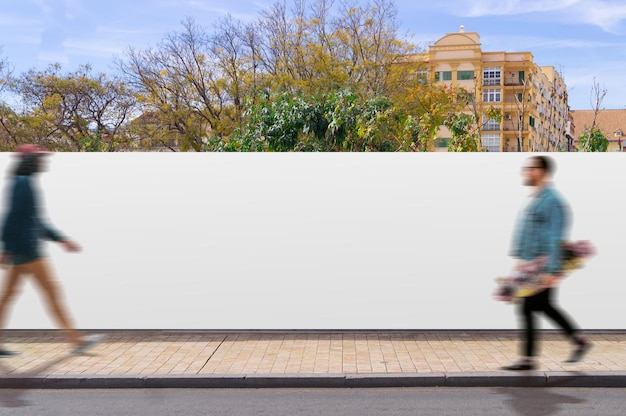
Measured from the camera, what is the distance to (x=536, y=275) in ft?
17.6

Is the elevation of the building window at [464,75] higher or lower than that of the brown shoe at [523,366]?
higher

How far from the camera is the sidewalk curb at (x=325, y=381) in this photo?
521cm

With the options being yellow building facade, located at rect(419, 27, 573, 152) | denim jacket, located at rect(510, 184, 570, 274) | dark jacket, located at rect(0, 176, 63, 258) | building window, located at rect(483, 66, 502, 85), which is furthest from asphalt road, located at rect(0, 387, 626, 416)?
building window, located at rect(483, 66, 502, 85)

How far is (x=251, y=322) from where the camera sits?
6.76m

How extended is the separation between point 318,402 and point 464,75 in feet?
215

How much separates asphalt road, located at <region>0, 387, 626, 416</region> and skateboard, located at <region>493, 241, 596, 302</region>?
2.62 feet

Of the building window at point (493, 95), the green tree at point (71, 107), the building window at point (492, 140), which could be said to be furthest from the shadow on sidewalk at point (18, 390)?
the building window at point (493, 95)

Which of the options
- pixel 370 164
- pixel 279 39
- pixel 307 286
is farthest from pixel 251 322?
pixel 279 39

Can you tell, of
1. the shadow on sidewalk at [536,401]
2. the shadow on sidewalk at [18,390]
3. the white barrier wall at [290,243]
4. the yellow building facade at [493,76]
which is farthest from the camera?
the yellow building facade at [493,76]

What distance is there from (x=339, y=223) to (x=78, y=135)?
33.0 metres

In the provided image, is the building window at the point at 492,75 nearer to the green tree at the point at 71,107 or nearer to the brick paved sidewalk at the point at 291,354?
the green tree at the point at 71,107

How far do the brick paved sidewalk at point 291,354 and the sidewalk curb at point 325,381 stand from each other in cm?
9

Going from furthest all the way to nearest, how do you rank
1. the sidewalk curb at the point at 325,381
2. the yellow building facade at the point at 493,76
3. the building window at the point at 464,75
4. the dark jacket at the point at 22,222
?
the building window at the point at 464,75, the yellow building facade at the point at 493,76, the dark jacket at the point at 22,222, the sidewalk curb at the point at 325,381

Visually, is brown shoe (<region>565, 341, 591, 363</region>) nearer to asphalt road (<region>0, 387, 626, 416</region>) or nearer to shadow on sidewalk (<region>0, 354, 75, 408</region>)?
asphalt road (<region>0, 387, 626, 416</region>)
